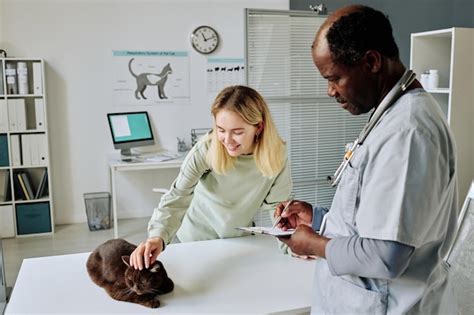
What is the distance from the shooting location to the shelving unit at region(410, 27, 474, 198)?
2.62 metres

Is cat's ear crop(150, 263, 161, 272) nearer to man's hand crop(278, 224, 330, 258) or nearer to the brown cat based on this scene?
the brown cat

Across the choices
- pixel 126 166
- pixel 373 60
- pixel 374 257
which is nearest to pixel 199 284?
pixel 374 257

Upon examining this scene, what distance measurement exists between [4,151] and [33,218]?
26.7 inches

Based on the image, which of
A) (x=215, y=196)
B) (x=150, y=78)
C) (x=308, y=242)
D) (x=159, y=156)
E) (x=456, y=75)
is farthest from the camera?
(x=150, y=78)

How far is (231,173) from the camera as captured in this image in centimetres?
183

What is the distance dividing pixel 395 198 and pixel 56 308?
3.44 feet

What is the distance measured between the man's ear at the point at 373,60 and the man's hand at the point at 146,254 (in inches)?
36.5

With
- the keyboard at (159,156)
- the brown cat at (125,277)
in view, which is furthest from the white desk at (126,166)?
the brown cat at (125,277)

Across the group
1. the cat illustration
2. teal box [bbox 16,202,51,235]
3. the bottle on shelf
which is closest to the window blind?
the bottle on shelf

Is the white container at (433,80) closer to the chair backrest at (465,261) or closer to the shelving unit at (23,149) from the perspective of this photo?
the chair backrest at (465,261)

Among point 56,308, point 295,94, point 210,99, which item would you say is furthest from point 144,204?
point 56,308

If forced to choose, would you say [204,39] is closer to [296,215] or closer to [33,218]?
[33,218]

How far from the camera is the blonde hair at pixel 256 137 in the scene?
1749 mm

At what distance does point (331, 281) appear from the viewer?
1091 mm
